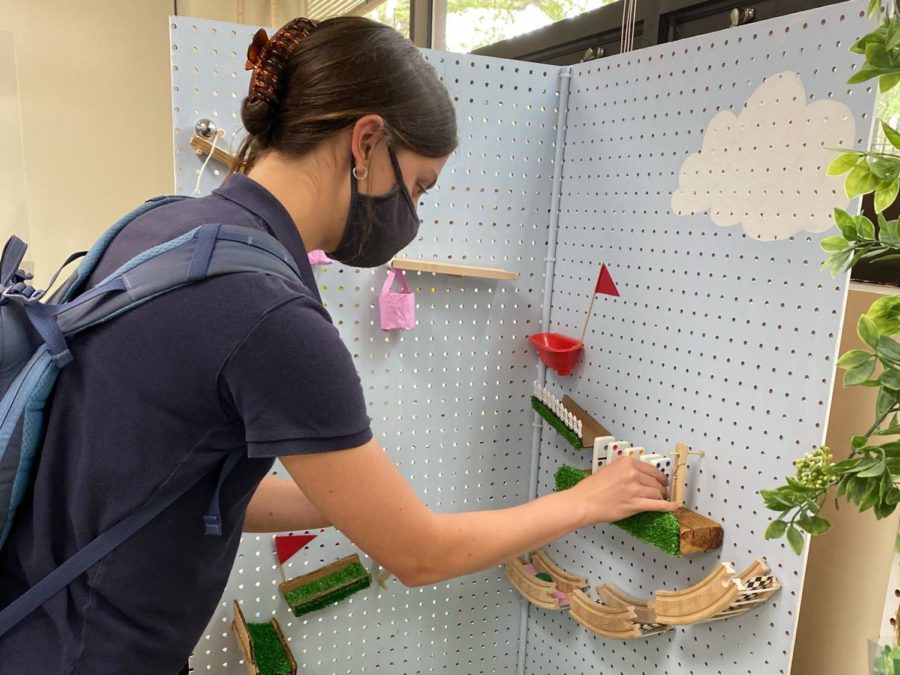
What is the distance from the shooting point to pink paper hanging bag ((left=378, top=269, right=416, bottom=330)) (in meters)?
1.22

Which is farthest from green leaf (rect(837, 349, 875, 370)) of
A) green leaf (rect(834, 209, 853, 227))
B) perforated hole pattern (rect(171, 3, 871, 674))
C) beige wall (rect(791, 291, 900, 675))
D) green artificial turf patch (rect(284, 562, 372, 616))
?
green artificial turf patch (rect(284, 562, 372, 616))

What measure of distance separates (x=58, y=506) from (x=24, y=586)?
0.11m

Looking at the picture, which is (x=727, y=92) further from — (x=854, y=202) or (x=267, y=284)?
(x=267, y=284)

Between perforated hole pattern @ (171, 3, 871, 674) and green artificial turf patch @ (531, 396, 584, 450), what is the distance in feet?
0.14

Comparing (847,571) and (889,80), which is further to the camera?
(847,571)

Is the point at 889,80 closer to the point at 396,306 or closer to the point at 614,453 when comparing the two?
the point at 614,453

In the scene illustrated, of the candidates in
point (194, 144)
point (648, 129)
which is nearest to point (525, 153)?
point (648, 129)

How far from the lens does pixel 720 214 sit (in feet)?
3.27

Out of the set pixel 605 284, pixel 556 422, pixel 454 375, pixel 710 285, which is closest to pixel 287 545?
pixel 454 375

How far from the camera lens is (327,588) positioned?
125 cm

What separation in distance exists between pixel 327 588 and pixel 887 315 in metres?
1.06

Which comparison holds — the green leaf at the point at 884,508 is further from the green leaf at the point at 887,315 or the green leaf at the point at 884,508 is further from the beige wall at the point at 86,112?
the beige wall at the point at 86,112

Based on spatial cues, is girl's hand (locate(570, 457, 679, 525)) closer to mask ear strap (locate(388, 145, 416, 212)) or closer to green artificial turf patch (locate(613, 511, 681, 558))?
green artificial turf patch (locate(613, 511, 681, 558))

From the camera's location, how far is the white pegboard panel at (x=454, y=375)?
1.24m
